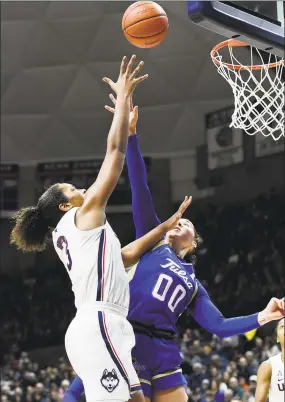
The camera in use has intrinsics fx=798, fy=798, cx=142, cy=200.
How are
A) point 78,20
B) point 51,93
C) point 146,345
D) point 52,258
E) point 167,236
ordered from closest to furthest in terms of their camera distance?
point 146,345 → point 167,236 → point 78,20 → point 51,93 → point 52,258

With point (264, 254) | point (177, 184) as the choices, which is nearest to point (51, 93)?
point (177, 184)

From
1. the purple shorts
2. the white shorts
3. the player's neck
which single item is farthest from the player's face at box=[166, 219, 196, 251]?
the white shorts

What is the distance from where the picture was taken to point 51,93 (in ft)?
58.1

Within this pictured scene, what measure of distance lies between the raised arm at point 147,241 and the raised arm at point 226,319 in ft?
1.71

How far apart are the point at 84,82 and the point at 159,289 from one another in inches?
531

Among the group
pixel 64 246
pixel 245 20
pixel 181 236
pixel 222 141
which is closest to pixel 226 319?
pixel 181 236

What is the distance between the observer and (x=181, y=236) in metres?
4.77

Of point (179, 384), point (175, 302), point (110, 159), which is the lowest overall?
point (179, 384)

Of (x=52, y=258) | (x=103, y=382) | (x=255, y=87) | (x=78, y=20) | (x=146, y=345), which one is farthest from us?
(x=52, y=258)

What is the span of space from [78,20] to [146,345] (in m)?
12.5

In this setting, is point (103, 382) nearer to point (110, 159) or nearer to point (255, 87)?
point (110, 159)

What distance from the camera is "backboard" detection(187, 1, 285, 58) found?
183 inches

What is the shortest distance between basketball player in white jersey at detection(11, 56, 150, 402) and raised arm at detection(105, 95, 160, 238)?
0.62 m

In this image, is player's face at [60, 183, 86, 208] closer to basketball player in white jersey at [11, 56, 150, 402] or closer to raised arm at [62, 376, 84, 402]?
basketball player in white jersey at [11, 56, 150, 402]
